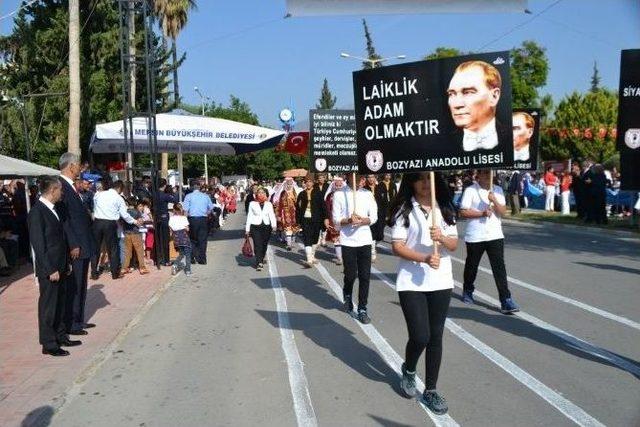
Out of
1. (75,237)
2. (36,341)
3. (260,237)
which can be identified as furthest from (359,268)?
(260,237)

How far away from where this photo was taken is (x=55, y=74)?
29.2 metres

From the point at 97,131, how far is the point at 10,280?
187 inches

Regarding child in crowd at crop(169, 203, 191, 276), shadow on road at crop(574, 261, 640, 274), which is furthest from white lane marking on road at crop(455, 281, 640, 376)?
child in crowd at crop(169, 203, 191, 276)

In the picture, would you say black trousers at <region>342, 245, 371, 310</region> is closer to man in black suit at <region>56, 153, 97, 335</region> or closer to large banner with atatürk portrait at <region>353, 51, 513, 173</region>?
large banner with atatürk portrait at <region>353, 51, 513, 173</region>

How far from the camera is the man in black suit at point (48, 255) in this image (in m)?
6.31

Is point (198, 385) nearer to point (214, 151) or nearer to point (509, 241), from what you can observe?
point (509, 241)

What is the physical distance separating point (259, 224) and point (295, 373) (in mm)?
6993

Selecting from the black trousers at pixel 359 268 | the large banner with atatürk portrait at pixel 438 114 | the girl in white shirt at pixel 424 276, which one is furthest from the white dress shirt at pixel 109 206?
the girl in white shirt at pixel 424 276

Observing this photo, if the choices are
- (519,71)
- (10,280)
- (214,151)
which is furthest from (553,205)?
(519,71)

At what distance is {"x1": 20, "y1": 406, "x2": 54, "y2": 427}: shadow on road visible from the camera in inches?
180

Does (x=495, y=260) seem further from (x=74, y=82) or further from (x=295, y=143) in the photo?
(x=74, y=82)

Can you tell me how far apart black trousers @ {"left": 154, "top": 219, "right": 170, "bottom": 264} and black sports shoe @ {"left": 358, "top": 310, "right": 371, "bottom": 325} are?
6.40m

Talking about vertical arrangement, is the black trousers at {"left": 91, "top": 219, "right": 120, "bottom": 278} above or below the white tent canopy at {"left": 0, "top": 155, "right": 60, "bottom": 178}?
below

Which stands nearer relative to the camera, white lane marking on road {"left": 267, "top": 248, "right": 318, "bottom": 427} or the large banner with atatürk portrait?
white lane marking on road {"left": 267, "top": 248, "right": 318, "bottom": 427}
